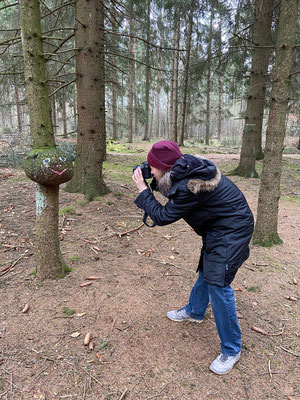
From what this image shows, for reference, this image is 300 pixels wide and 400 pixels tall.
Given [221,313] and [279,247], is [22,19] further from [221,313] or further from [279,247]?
[279,247]

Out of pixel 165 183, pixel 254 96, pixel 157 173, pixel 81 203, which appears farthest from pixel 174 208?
pixel 254 96

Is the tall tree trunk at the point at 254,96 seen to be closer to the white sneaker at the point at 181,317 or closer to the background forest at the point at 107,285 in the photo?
the background forest at the point at 107,285

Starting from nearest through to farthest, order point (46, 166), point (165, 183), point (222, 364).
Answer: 1. point (165, 183)
2. point (222, 364)
3. point (46, 166)

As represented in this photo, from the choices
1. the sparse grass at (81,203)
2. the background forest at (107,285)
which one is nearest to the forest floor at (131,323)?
the background forest at (107,285)

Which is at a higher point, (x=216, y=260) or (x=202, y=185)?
(x=202, y=185)

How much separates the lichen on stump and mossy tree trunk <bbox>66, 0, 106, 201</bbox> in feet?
10.2

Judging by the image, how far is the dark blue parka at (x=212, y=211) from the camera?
1.90m

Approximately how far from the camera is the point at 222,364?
6.95 ft

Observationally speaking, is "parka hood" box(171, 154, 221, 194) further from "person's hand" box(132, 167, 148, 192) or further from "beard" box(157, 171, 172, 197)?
"person's hand" box(132, 167, 148, 192)

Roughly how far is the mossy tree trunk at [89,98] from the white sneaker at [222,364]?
4.21m

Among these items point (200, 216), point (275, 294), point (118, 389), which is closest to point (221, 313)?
point (200, 216)

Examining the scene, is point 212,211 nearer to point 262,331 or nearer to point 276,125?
point 262,331

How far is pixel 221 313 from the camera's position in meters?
2.04

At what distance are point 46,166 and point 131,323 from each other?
1.71m
